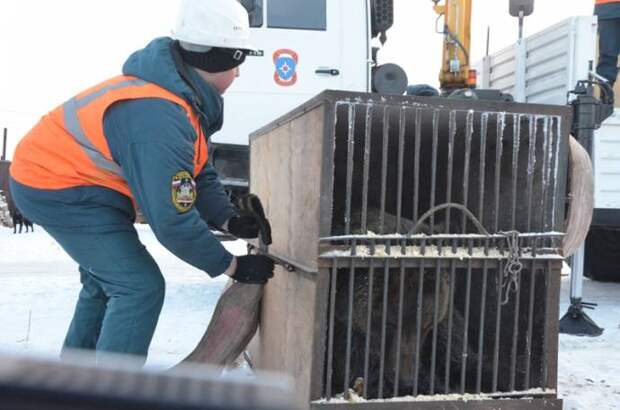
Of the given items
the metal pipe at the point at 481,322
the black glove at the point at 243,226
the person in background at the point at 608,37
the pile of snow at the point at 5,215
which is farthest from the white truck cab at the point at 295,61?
the pile of snow at the point at 5,215

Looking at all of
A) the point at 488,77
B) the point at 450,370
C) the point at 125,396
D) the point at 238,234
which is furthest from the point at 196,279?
the point at 125,396

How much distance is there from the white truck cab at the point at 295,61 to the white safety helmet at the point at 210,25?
3.03 metres

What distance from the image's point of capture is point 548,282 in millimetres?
2176

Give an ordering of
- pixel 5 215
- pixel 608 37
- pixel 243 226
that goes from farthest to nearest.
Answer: pixel 5 215, pixel 608 37, pixel 243 226

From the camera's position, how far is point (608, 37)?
521 centimetres

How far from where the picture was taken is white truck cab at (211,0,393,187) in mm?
5230

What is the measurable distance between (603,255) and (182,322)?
4.37 metres

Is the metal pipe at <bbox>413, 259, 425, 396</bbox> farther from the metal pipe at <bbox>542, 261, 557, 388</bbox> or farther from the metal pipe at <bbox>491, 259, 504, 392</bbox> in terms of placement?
the metal pipe at <bbox>542, 261, 557, 388</bbox>

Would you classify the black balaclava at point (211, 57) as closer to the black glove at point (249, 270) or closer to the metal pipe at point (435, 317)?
the black glove at point (249, 270)

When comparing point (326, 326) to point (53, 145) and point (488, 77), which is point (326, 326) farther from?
point (488, 77)

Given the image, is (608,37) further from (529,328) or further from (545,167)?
(529,328)

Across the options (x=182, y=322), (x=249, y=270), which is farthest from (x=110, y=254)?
(x=182, y=322)

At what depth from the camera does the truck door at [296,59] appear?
523cm

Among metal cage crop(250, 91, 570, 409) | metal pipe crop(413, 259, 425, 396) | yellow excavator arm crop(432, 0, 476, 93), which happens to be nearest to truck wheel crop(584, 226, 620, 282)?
yellow excavator arm crop(432, 0, 476, 93)
